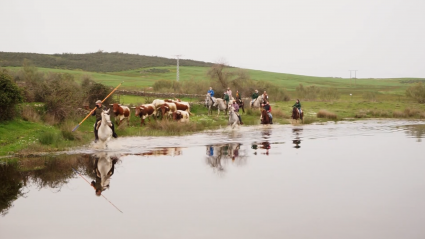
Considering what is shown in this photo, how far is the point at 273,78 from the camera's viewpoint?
14125 centimetres

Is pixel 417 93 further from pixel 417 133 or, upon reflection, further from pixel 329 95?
pixel 417 133

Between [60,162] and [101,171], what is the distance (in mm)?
2601

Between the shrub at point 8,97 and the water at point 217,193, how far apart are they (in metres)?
5.00

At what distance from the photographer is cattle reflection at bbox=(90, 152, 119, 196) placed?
16.0m


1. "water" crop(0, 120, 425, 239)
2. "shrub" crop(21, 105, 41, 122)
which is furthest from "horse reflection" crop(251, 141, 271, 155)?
"shrub" crop(21, 105, 41, 122)

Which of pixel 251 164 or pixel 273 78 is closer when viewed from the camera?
pixel 251 164

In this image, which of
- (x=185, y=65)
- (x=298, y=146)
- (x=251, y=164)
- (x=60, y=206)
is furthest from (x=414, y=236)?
(x=185, y=65)

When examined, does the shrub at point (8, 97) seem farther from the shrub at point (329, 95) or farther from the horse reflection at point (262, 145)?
the shrub at point (329, 95)

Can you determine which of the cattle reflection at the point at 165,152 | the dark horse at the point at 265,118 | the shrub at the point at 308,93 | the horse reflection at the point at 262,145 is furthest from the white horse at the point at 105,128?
the shrub at the point at 308,93

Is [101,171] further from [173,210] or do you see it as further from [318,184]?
[318,184]

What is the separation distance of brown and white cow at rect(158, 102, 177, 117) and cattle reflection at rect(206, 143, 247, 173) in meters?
9.72

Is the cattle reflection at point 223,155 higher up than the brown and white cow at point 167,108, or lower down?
lower down

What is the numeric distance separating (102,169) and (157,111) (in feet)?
61.2

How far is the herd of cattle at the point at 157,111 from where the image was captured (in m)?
32.8
